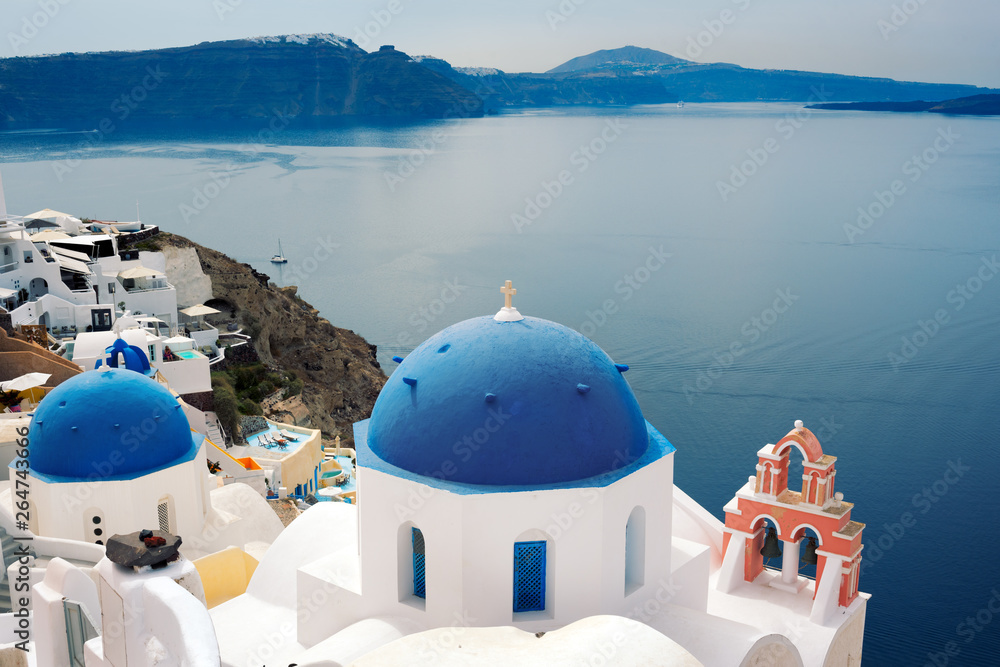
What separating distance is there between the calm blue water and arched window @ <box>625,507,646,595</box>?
54.8 ft

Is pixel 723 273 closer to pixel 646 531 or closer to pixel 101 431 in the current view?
pixel 101 431

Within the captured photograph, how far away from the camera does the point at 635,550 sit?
31.5ft

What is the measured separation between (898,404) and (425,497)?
32548mm

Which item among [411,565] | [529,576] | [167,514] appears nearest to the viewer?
[529,576]

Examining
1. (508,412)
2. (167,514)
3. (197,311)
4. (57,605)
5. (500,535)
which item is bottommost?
(197,311)

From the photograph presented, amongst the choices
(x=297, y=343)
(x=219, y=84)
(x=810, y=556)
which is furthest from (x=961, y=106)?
(x=810, y=556)

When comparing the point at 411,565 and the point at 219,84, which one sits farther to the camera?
the point at 219,84

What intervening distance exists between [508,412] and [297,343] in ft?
118

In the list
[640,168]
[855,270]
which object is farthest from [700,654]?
[640,168]

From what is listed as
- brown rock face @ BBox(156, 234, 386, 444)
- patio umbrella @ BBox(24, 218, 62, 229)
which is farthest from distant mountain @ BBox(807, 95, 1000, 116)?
patio umbrella @ BBox(24, 218, 62, 229)

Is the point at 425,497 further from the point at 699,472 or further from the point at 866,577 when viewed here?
the point at 699,472

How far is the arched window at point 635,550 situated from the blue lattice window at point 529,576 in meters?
0.99

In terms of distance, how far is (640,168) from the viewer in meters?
96.5

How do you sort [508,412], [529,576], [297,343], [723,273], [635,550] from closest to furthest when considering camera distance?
[508,412]
[529,576]
[635,550]
[297,343]
[723,273]
